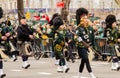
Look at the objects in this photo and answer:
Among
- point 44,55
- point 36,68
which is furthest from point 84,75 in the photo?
point 44,55

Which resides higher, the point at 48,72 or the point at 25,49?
the point at 25,49

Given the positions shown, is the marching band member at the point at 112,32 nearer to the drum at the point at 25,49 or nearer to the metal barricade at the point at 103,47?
the drum at the point at 25,49

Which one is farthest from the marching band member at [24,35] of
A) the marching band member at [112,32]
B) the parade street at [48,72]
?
the marching band member at [112,32]

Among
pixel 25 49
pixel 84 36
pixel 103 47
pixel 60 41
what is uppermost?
pixel 84 36

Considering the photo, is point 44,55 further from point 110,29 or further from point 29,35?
point 110,29

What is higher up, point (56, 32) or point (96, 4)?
point (56, 32)

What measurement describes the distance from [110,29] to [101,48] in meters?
5.77

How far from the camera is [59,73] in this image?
18.1 meters

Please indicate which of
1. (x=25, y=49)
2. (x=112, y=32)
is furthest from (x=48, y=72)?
(x=112, y=32)

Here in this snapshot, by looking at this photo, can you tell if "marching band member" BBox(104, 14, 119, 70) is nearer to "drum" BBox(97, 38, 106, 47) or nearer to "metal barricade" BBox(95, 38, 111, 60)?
"metal barricade" BBox(95, 38, 111, 60)

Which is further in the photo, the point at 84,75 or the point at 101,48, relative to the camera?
the point at 101,48

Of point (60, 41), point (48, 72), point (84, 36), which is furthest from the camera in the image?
point (48, 72)

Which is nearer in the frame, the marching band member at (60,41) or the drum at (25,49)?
the marching band member at (60,41)

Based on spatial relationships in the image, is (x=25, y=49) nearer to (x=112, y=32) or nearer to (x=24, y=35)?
(x=24, y=35)
